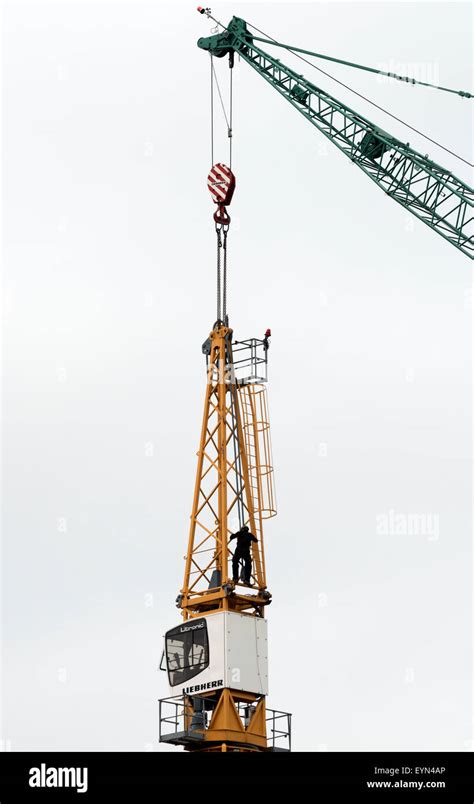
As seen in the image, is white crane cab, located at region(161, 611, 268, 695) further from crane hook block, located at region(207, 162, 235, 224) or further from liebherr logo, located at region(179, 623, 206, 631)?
crane hook block, located at region(207, 162, 235, 224)

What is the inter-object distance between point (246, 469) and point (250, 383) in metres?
3.92

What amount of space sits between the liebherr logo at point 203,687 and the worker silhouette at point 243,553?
4608 mm

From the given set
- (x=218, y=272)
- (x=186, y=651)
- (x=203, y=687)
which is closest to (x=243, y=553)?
(x=186, y=651)

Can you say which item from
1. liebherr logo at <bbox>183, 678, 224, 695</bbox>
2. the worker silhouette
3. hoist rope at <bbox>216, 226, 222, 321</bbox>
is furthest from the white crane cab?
hoist rope at <bbox>216, 226, 222, 321</bbox>

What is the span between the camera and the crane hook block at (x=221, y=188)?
71938 mm

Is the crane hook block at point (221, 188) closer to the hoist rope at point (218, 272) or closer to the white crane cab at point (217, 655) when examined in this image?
the hoist rope at point (218, 272)

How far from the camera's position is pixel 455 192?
244 feet

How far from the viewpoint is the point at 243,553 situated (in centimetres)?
6569
